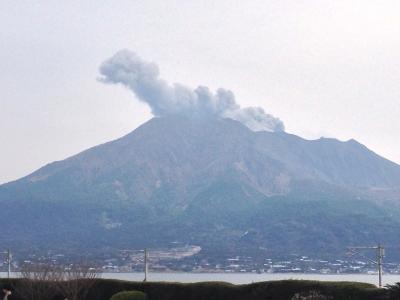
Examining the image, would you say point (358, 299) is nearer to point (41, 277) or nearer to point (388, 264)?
point (41, 277)

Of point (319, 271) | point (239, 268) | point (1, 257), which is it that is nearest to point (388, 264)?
point (319, 271)

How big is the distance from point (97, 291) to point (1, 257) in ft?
517

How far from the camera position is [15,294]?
4066cm

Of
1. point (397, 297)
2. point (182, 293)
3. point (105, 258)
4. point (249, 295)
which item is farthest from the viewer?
point (105, 258)

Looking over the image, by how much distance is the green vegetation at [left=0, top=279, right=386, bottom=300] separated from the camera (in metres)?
26.4

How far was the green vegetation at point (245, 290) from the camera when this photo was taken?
86.7 feet

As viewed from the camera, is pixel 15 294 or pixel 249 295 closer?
pixel 249 295

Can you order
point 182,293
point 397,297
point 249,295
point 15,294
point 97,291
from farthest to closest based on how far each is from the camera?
1. point 15,294
2. point 97,291
3. point 182,293
4. point 249,295
5. point 397,297

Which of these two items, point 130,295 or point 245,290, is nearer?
point 245,290

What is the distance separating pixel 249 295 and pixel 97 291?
9435 mm

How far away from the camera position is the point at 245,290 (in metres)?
30.7

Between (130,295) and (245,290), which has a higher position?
(245,290)

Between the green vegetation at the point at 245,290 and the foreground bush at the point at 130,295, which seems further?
the foreground bush at the point at 130,295

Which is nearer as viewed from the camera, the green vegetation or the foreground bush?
the green vegetation
